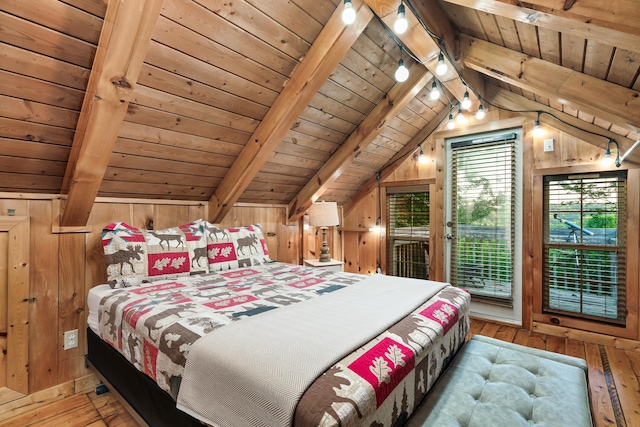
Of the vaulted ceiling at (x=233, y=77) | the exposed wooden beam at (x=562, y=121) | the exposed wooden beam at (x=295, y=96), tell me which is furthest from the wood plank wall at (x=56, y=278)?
the exposed wooden beam at (x=562, y=121)

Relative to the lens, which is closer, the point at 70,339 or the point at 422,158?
the point at 70,339

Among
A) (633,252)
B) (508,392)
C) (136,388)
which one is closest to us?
(508,392)

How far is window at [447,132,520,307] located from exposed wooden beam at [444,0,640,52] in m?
2.23

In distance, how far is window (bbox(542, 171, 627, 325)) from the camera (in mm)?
2738

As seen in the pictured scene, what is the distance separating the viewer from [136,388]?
1.53m

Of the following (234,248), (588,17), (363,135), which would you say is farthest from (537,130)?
(234,248)

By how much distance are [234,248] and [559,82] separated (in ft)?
8.50

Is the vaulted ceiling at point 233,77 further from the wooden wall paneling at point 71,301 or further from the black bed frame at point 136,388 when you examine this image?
the black bed frame at point 136,388

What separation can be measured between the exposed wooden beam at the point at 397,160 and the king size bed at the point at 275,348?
2.31 meters

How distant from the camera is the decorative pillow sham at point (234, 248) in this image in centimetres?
253

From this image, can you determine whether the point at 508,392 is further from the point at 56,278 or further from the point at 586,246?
the point at 56,278

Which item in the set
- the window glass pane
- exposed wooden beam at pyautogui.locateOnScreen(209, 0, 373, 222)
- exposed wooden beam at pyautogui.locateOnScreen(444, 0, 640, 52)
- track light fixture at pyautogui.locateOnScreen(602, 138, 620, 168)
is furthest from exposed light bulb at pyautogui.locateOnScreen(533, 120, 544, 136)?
exposed wooden beam at pyautogui.locateOnScreen(209, 0, 373, 222)

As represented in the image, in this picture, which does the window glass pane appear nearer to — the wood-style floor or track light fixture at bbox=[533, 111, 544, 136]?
track light fixture at bbox=[533, 111, 544, 136]

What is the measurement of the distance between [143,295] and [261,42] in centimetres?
167
